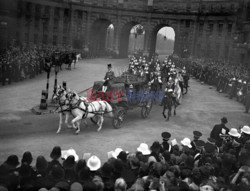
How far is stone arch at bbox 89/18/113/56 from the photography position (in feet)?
189

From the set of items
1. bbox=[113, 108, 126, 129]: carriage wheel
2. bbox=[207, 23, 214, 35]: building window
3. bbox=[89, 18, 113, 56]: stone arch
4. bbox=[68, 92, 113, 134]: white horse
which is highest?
bbox=[207, 23, 214, 35]: building window

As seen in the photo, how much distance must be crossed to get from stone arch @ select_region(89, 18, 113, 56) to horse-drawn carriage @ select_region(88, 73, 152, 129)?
133 ft

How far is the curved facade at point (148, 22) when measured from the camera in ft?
173

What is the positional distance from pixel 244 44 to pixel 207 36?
19.1 metres

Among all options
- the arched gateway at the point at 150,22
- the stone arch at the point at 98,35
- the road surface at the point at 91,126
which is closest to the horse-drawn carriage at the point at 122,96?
the road surface at the point at 91,126

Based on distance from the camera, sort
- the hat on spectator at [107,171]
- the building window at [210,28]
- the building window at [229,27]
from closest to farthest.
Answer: the hat on spectator at [107,171] < the building window at [229,27] < the building window at [210,28]

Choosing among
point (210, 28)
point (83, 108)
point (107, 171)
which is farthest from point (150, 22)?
point (107, 171)

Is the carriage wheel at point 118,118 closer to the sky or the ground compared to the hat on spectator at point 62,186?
closer to the ground

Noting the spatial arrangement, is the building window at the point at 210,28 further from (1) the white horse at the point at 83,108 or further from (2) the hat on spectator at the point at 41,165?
(2) the hat on spectator at the point at 41,165

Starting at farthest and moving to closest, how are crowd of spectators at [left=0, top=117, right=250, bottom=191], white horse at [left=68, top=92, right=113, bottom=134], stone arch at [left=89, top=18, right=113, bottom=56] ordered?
stone arch at [left=89, top=18, right=113, bottom=56], white horse at [left=68, top=92, right=113, bottom=134], crowd of spectators at [left=0, top=117, right=250, bottom=191]

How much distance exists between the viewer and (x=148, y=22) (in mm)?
58656

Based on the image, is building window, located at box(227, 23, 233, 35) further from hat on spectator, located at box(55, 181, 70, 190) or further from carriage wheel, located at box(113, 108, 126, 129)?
hat on spectator, located at box(55, 181, 70, 190)

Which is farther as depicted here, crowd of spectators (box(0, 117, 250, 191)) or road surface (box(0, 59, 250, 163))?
road surface (box(0, 59, 250, 163))

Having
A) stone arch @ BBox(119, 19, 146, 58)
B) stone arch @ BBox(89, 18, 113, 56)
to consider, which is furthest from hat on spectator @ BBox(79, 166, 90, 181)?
stone arch @ BBox(119, 19, 146, 58)
